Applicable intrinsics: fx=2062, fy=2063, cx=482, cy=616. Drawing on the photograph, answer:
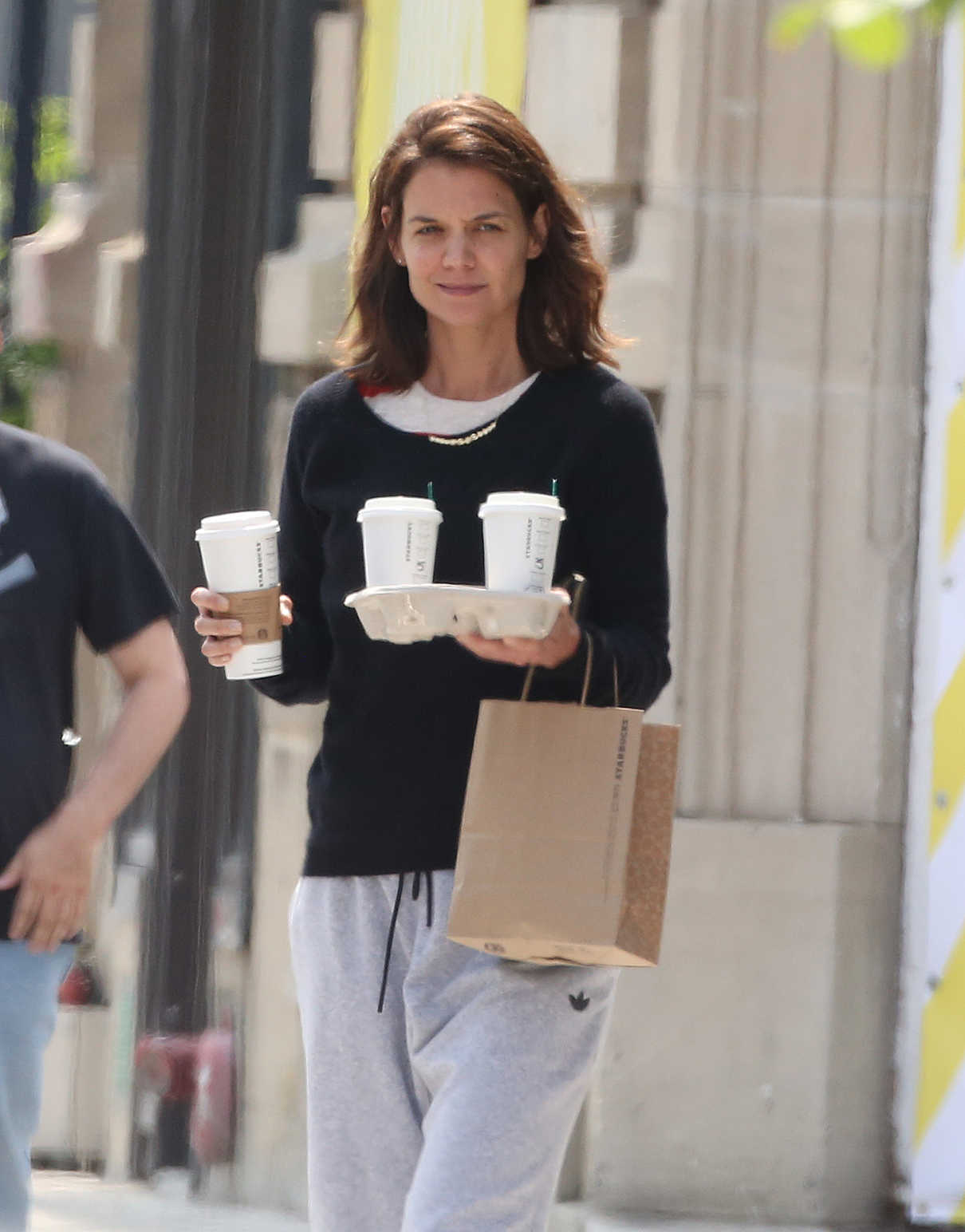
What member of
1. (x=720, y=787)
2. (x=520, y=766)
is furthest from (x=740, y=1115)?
(x=520, y=766)

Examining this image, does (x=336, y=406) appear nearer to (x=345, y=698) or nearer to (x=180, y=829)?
(x=345, y=698)

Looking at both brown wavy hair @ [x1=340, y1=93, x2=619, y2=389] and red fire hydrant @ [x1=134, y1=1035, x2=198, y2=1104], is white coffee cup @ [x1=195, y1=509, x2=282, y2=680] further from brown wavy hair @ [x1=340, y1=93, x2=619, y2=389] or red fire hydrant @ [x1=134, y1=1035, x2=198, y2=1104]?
Result: red fire hydrant @ [x1=134, y1=1035, x2=198, y2=1104]

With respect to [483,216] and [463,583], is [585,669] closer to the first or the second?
[463,583]

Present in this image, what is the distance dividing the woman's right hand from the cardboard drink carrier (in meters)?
0.37

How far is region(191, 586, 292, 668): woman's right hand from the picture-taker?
2.59 metres

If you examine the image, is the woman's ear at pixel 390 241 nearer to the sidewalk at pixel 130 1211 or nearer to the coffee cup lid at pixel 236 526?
the coffee cup lid at pixel 236 526

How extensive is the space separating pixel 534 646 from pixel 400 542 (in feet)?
0.65

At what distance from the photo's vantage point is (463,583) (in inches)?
102

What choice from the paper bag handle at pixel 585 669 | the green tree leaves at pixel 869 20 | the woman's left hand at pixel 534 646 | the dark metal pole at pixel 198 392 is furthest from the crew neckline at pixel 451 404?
the dark metal pole at pixel 198 392

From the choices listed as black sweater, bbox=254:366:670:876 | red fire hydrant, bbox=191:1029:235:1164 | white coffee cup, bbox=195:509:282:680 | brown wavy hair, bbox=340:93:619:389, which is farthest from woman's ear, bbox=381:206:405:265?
red fire hydrant, bbox=191:1029:235:1164

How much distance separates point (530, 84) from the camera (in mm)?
4492

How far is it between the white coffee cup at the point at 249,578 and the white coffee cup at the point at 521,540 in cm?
35

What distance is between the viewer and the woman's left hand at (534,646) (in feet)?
7.57

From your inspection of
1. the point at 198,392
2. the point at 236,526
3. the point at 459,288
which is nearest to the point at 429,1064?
the point at 236,526
